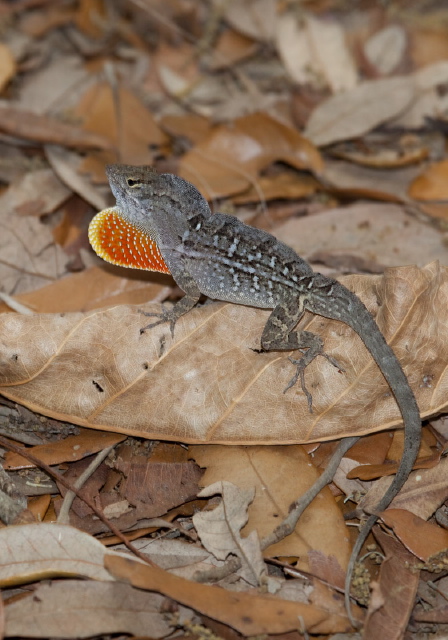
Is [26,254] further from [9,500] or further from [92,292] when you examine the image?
[9,500]

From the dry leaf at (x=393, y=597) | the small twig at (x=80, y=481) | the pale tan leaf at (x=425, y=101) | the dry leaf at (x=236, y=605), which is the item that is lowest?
the dry leaf at (x=393, y=597)

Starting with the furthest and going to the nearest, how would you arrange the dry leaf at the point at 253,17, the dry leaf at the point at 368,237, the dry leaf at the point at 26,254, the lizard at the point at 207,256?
1. the dry leaf at the point at 253,17
2. the dry leaf at the point at 368,237
3. the dry leaf at the point at 26,254
4. the lizard at the point at 207,256

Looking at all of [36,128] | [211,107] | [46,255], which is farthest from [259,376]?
[211,107]

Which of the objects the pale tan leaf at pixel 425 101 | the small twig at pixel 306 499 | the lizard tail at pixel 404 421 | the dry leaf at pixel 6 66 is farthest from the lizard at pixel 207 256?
the pale tan leaf at pixel 425 101

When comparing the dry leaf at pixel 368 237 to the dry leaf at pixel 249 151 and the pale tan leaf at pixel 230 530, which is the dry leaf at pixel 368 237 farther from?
the pale tan leaf at pixel 230 530

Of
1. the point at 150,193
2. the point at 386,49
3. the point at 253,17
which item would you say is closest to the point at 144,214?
the point at 150,193

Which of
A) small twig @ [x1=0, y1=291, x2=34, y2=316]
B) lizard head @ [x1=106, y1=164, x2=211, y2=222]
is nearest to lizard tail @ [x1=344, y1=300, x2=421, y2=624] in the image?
lizard head @ [x1=106, y1=164, x2=211, y2=222]

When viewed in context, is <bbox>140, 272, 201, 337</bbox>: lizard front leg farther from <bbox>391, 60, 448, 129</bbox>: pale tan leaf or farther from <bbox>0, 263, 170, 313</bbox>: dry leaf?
<bbox>391, 60, 448, 129</bbox>: pale tan leaf
